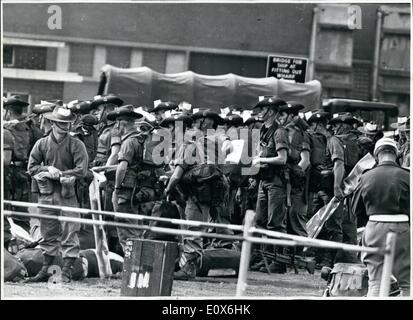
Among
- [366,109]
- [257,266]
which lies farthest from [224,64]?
[257,266]

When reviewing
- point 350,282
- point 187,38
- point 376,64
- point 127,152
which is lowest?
point 350,282

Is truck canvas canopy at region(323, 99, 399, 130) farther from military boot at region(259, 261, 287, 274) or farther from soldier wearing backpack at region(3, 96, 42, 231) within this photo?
soldier wearing backpack at region(3, 96, 42, 231)

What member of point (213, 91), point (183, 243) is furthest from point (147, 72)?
point (183, 243)

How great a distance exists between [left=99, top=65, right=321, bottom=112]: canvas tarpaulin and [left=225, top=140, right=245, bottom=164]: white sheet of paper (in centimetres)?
1083

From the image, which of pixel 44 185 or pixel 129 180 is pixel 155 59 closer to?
pixel 129 180

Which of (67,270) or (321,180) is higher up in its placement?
(321,180)

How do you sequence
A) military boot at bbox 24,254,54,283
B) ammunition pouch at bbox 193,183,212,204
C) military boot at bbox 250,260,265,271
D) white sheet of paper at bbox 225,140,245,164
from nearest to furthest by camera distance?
1. military boot at bbox 24,254,54,283
2. ammunition pouch at bbox 193,183,212,204
3. white sheet of paper at bbox 225,140,245,164
4. military boot at bbox 250,260,265,271

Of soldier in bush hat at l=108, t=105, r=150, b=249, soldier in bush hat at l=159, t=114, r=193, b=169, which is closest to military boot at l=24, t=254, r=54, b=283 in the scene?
soldier in bush hat at l=108, t=105, r=150, b=249

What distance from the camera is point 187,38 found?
3709 cm

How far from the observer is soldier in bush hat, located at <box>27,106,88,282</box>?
13281mm

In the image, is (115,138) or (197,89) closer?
(115,138)

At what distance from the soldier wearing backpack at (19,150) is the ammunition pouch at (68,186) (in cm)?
193

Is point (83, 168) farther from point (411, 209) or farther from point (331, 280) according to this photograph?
point (411, 209)

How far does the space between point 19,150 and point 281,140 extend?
367cm
